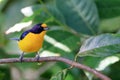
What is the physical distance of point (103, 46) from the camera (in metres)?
0.97

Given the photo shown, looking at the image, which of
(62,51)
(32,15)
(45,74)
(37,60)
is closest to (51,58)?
(37,60)

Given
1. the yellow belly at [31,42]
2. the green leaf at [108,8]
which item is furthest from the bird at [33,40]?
the green leaf at [108,8]

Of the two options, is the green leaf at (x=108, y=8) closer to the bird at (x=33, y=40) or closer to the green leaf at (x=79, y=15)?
the green leaf at (x=79, y=15)

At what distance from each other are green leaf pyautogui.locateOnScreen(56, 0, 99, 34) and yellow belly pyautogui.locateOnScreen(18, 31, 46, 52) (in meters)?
0.39

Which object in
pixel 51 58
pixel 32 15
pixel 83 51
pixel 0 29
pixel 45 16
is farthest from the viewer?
pixel 0 29

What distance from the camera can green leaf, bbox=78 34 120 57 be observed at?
95 cm

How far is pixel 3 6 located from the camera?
1.95 m

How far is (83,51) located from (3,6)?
40.2 inches

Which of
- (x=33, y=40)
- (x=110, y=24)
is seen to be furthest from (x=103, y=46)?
(x=110, y=24)

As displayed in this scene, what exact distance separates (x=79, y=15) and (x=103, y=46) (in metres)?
0.68

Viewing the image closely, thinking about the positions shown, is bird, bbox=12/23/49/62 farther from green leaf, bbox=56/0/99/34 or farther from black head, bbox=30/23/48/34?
green leaf, bbox=56/0/99/34

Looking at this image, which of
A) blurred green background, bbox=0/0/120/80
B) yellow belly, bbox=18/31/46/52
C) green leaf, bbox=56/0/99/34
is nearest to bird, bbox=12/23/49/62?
yellow belly, bbox=18/31/46/52

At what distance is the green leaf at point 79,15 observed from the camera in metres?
1.61

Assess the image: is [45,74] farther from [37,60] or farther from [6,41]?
[37,60]
